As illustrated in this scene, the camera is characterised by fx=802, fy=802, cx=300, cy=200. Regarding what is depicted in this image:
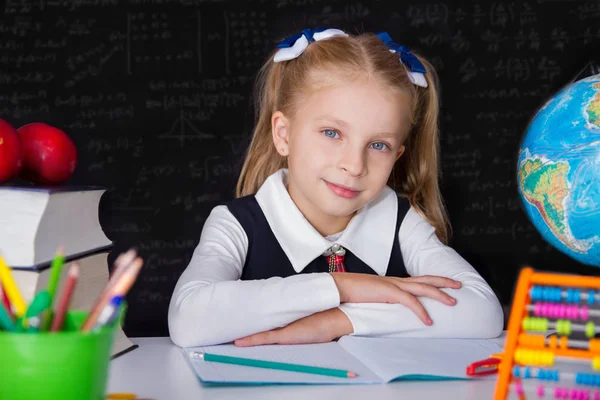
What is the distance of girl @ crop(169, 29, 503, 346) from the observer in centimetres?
152

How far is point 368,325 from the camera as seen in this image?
59.8 inches

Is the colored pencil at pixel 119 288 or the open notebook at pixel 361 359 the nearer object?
the colored pencil at pixel 119 288

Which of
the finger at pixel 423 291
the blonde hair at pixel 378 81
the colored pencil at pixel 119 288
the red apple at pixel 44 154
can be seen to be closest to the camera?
the colored pencil at pixel 119 288

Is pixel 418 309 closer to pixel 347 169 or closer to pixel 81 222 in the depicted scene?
pixel 347 169

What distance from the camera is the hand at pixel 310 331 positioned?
4.84 ft

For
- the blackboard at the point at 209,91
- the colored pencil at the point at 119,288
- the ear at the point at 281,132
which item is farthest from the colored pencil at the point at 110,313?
the blackboard at the point at 209,91

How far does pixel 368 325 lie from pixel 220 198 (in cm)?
141

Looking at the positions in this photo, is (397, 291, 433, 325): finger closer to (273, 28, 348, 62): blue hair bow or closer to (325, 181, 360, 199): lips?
(325, 181, 360, 199): lips

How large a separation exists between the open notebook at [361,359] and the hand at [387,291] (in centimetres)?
9

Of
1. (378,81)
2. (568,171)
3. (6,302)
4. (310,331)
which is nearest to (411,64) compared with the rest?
(378,81)

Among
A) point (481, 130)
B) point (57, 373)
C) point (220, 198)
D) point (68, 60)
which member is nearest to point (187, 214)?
point (220, 198)

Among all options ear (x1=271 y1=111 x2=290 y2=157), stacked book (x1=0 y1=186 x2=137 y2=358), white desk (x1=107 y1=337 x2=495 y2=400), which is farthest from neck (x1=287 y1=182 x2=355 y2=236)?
white desk (x1=107 y1=337 x2=495 y2=400)

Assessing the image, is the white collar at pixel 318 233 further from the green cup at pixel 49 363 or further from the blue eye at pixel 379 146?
the green cup at pixel 49 363

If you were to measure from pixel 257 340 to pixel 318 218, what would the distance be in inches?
25.4
